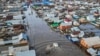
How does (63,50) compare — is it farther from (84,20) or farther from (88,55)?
(84,20)

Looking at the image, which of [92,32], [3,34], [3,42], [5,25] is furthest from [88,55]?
[5,25]

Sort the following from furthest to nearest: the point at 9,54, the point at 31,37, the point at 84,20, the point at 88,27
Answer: the point at 84,20, the point at 88,27, the point at 31,37, the point at 9,54

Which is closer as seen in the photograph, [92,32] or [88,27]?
[92,32]

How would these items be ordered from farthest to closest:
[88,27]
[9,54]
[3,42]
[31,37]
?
[88,27], [31,37], [3,42], [9,54]

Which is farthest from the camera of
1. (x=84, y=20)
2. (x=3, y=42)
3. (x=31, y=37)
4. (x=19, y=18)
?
(x=19, y=18)

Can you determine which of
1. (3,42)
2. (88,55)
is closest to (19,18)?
(3,42)

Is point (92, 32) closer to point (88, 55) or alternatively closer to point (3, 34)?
point (88, 55)
